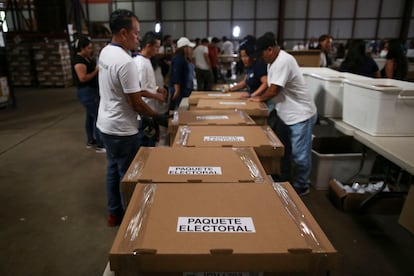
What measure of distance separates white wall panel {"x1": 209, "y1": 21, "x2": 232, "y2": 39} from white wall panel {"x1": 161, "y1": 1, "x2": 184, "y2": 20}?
1433 mm

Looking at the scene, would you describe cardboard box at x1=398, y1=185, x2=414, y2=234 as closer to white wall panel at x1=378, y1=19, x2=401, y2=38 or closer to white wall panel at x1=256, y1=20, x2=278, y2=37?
white wall panel at x1=256, y1=20, x2=278, y2=37

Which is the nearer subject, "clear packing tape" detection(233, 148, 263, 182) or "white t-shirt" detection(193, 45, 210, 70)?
"clear packing tape" detection(233, 148, 263, 182)

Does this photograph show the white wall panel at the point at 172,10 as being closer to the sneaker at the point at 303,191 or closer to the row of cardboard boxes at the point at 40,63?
the row of cardboard boxes at the point at 40,63

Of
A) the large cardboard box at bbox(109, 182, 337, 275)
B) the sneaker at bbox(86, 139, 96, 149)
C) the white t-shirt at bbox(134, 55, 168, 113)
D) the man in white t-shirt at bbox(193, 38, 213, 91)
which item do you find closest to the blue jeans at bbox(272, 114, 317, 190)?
the white t-shirt at bbox(134, 55, 168, 113)

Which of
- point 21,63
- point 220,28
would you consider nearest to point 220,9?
point 220,28

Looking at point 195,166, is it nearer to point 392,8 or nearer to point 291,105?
point 291,105

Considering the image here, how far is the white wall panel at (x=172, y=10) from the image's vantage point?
44.8ft

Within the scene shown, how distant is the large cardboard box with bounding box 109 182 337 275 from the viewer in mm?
782

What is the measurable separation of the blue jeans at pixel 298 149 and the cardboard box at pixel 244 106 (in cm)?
26

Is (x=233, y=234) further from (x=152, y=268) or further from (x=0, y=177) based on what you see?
(x=0, y=177)

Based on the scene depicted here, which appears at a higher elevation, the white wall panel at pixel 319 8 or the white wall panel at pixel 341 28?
the white wall panel at pixel 319 8

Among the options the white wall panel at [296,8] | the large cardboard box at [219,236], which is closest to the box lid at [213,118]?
the large cardboard box at [219,236]

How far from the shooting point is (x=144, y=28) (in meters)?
14.0

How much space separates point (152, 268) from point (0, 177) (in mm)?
3194
